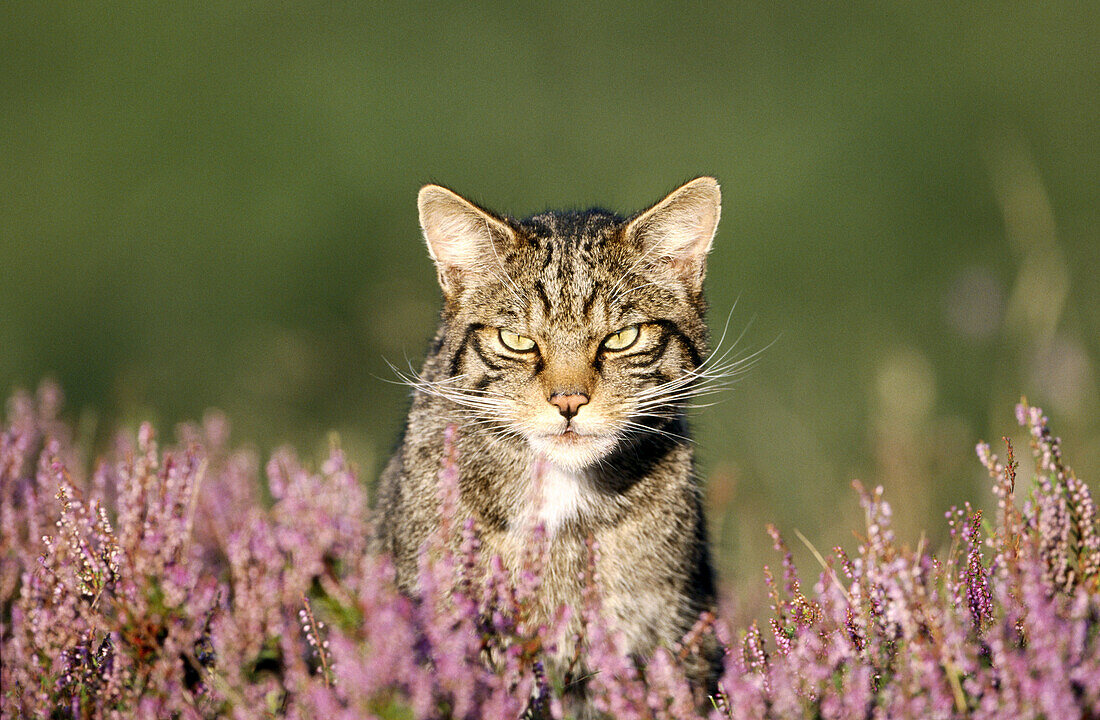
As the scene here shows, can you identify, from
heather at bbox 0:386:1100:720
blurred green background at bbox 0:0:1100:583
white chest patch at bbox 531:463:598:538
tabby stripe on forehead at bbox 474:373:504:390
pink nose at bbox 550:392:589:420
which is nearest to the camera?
heather at bbox 0:386:1100:720

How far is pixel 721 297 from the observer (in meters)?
12.2

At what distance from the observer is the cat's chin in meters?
3.47

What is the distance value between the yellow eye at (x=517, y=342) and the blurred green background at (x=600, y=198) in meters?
1.19

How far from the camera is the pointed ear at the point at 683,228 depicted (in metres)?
3.80

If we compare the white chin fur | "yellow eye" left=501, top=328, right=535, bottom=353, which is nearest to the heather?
the white chin fur

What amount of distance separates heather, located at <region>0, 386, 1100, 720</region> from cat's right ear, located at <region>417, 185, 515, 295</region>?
1.21 metres

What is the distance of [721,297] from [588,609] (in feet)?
33.0

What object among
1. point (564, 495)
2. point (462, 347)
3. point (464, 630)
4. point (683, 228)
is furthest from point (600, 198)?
point (464, 630)

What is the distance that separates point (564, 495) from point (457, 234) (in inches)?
→ 41.5

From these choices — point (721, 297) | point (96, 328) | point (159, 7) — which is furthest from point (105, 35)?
point (721, 297)

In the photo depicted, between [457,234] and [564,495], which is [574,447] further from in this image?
[457,234]

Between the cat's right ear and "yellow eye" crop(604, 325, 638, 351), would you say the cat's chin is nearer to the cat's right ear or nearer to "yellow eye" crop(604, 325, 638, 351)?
"yellow eye" crop(604, 325, 638, 351)

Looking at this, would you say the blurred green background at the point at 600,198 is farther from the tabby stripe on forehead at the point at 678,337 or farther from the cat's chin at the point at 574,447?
the cat's chin at the point at 574,447

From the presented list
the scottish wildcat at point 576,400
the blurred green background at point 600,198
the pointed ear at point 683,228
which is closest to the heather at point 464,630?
the scottish wildcat at point 576,400
